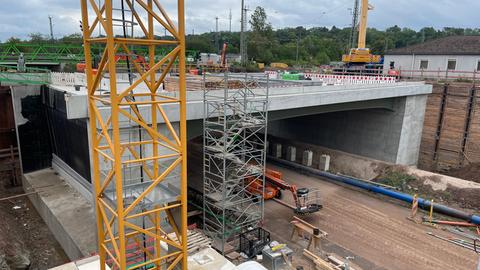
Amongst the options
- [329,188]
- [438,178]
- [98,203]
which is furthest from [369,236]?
[98,203]

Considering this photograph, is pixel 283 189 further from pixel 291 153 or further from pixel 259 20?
pixel 259 20

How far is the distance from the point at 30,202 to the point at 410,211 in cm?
2304

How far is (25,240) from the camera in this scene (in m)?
18.1

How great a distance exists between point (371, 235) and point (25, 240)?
691 inches


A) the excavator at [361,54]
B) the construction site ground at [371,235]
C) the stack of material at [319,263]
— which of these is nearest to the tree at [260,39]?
the excavator at [361,54]

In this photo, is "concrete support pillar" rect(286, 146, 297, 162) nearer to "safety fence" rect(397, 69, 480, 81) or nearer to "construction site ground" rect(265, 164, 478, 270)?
"construction site ground" rect(265, 164, 478, 270)

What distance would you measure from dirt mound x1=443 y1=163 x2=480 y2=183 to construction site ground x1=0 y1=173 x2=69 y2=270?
28.2 metres

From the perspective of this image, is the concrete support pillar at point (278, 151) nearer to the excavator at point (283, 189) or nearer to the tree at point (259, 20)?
the excavator at point (283, 189)

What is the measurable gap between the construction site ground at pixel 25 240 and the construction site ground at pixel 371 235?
1074cm

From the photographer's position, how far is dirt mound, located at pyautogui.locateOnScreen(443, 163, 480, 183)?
1073 inches

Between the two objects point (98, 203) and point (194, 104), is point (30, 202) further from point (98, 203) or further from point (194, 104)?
point (98, 203)

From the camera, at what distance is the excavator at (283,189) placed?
1909 centimetres

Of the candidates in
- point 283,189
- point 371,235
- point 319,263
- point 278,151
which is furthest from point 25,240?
point 278,151

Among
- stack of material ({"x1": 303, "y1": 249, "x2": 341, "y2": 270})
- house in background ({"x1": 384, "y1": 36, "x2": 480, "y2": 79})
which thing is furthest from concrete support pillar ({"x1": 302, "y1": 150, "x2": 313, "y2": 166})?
house in background ({"x1": 384, "y1": 36, "x2": 480, "y2": 79})
